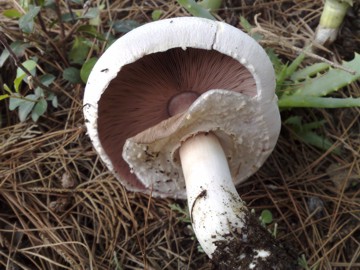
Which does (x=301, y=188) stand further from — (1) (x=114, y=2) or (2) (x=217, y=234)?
(1) (x=114, y=2)

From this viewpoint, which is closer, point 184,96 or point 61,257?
point 184,96

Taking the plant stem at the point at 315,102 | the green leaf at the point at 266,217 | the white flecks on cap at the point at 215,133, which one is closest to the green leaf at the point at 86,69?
the white flecks on cap at the point at 215,133

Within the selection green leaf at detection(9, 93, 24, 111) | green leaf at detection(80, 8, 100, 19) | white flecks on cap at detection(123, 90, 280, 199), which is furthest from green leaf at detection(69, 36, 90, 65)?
white flecks on cap at detection(123, 90, 280, 199)

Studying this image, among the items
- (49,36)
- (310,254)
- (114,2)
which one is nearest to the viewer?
(310,254)

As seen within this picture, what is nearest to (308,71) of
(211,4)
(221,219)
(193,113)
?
(211,4)

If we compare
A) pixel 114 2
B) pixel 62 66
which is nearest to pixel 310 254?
pixel 62 66

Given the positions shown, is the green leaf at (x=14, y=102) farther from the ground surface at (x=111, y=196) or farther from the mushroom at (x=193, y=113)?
the mushroom at (x=193, y=113)
